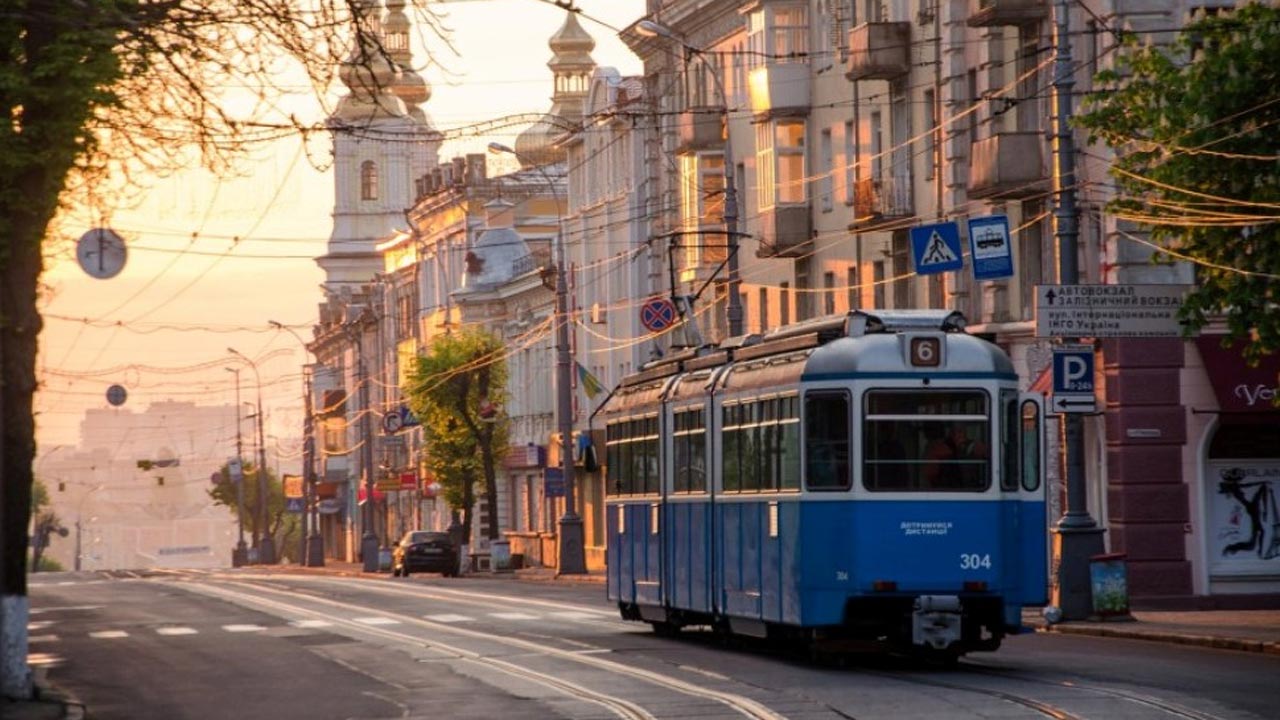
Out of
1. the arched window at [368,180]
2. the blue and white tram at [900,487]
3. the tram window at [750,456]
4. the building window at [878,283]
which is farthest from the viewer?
the arched window at [368,180]

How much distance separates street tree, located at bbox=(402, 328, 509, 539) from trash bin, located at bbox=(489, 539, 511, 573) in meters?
6.99

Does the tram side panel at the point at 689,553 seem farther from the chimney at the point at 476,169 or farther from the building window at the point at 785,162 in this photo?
the chimney at the point at 476,169

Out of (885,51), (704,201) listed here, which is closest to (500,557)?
(704,201)

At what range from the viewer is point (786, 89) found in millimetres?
58906

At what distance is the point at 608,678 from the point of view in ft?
80.9

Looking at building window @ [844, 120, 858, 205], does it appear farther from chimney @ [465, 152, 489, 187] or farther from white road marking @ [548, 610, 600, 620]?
chimney @ [465, 152, 489, 187]

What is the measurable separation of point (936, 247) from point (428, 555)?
40.2 meters

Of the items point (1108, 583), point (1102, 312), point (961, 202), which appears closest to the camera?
point (1102, 312)

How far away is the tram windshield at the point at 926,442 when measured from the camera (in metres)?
25.1

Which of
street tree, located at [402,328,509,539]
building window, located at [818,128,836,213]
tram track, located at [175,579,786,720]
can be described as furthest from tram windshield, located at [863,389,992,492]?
street tree, located at [402,328,509,539]

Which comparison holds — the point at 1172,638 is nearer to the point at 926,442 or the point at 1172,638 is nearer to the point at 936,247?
the point at 926,442

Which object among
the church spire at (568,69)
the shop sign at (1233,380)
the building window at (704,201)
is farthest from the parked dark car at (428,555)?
the shop sign at (1233,380)

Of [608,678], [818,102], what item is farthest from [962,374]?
[818,102]

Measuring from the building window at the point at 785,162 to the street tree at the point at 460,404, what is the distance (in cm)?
2718
